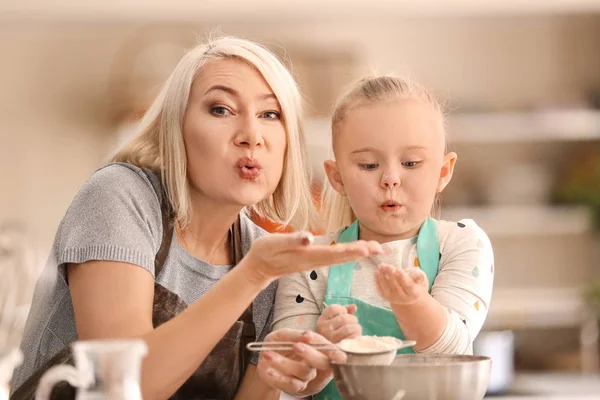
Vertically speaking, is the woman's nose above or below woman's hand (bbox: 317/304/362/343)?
above

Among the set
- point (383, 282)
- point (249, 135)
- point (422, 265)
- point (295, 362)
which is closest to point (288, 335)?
point (295, 362)

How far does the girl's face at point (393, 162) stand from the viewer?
5.03 feet

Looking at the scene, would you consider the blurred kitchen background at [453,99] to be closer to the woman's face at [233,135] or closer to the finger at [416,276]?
the woman's face at [233,135]

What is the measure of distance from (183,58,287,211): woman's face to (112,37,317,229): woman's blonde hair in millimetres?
15

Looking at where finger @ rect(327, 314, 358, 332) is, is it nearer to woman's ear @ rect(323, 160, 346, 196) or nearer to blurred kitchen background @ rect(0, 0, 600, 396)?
woman's ear @ rect(323, 160, 346, 196)

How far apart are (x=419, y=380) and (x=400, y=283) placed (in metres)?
0.15

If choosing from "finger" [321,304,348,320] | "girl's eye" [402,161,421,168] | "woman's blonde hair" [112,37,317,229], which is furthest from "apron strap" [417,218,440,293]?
"woman's blonde hair" [112,37,317,229]

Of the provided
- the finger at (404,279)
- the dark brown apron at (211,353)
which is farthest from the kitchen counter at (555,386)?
the finger at (404,279)

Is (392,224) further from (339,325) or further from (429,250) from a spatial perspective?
(339,325)

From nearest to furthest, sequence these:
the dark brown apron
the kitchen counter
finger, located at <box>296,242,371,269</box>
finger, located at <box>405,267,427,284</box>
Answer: finger, located at <box>296,242,371,269</box> → finger, located at <box>405,267,427,284</box> → the dark brown apron → the kitchen counter

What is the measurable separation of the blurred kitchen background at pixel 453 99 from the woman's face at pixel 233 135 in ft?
9.46

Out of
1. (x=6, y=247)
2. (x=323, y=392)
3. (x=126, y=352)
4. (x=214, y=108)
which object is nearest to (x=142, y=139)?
(x=214, y=108)

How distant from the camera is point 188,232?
1762 mm

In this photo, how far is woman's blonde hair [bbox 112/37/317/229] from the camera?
1684 millimetres
